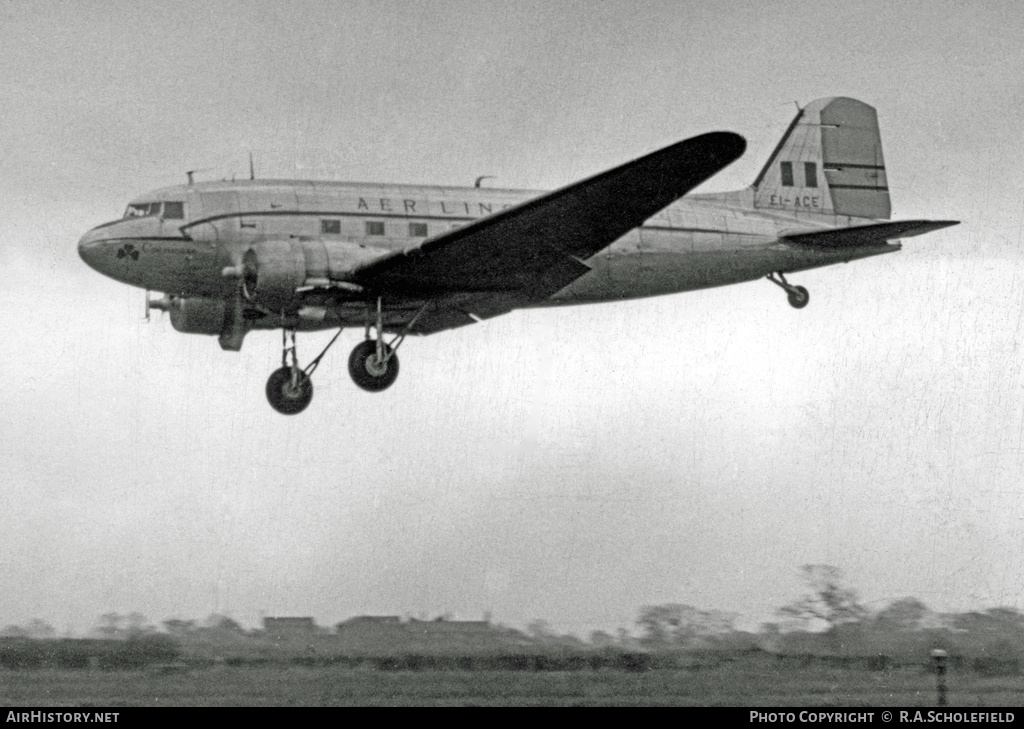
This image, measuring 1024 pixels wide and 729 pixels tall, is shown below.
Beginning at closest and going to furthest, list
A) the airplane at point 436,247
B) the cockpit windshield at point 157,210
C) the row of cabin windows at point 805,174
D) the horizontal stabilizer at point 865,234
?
the airplane at point 436,247 → the cockpit windshield at point 157,210 → the horizontal stabilizer at point 865,234 → the row of cabin windows at point 805,174

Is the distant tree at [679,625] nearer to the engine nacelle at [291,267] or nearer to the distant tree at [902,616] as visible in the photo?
the distant tree at [902,616]

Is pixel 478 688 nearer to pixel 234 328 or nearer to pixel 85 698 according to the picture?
pixel 85 698

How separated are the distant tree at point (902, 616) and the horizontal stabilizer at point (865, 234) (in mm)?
6126

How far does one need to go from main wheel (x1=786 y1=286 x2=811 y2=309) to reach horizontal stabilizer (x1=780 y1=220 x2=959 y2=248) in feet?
2.20

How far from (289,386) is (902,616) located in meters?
8.99

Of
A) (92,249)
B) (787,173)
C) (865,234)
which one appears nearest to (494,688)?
(92,249)

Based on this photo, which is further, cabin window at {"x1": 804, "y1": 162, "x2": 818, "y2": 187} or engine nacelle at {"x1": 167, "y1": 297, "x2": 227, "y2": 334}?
cabin window at {"x1": 804, "y1": 162, "x2": 818, "y2": 187}

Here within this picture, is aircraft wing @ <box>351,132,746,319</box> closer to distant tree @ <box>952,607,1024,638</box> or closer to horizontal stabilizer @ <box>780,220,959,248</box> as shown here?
horizontal stabilizer @ <box>780,220,959,248</box>

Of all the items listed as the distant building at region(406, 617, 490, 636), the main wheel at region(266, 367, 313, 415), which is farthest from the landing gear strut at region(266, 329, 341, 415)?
the distant building at region(406, 617, 490, 636)

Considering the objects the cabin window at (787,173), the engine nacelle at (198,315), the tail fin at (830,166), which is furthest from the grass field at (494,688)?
the cabin window at (787,173)

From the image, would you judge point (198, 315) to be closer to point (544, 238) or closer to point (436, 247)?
point (436, 247)

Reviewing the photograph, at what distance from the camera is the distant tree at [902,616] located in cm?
1622

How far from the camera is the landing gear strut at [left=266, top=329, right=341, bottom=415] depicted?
21.0 metres

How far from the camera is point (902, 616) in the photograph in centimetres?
1634
